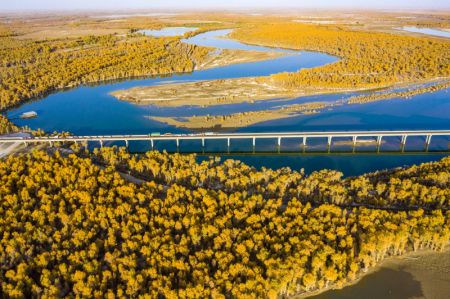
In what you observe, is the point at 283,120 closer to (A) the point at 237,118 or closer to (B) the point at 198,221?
(A) the point at 237,118

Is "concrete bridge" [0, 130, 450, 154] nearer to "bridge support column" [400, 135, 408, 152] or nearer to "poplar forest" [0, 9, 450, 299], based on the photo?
"bridge support column" [400, 135, 408, 152]

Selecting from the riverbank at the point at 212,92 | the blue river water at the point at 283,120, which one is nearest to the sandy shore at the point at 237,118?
the blue river water at the point at 283,120

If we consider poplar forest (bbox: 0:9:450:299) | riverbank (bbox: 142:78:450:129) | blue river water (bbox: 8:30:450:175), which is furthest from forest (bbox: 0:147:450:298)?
riverbank (bbox: 142:78:450:129)

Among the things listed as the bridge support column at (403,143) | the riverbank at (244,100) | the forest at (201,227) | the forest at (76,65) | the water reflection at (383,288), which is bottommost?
the water reflection at (383,288)

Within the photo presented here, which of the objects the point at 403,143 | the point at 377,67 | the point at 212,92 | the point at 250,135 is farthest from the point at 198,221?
the point at 377,67

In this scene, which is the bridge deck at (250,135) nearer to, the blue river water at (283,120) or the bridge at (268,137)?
the bridge at (268,137)

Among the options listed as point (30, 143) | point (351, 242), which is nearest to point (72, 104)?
point (30, 143)
